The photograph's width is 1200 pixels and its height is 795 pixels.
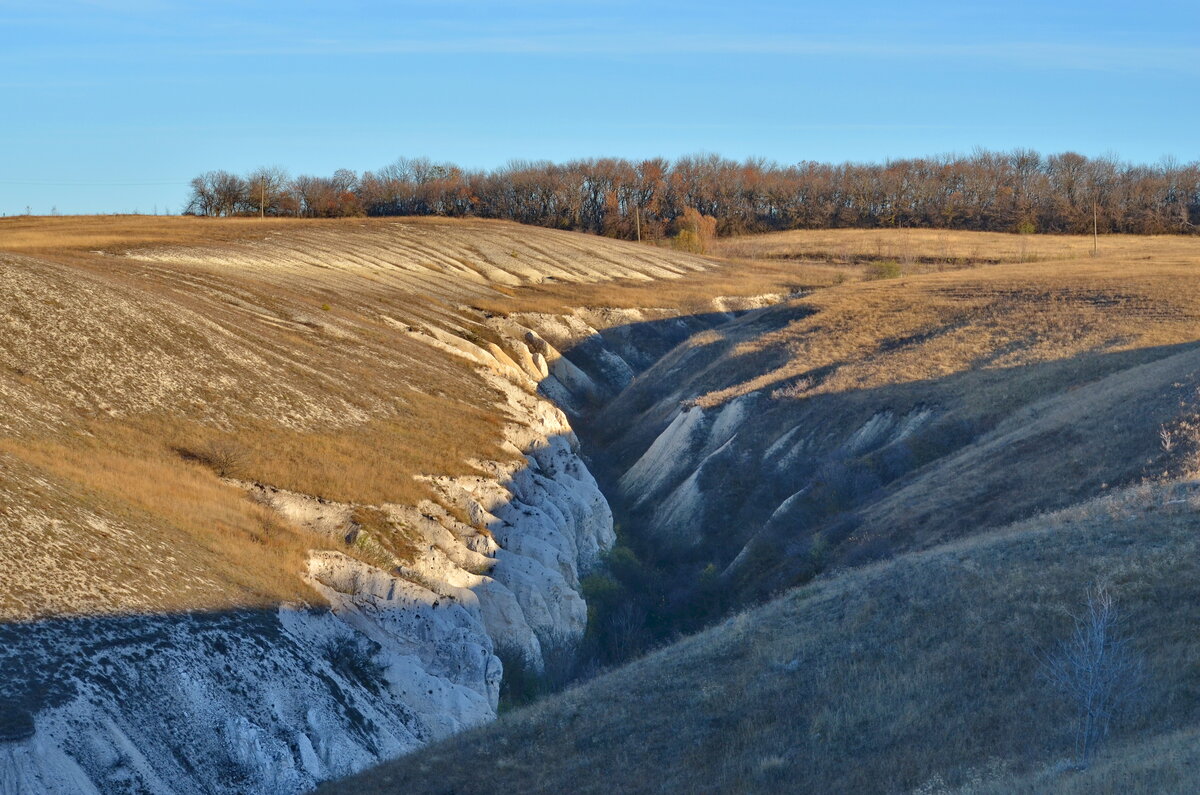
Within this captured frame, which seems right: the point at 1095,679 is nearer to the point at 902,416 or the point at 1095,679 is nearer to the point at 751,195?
the point at 902,416

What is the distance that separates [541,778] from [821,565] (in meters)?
17.9

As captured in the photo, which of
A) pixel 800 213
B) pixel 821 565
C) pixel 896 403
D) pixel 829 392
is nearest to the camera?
pixel 821 565

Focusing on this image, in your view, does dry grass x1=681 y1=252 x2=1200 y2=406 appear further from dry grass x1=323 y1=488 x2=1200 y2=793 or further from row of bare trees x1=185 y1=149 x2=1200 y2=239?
row of bare trees x1=185 y1=149 x2=1200 y2=239

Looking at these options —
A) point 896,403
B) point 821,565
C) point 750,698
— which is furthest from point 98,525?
point 896,403

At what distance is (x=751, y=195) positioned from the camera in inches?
6860

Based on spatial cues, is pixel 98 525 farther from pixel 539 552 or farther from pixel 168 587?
pixel 539 552

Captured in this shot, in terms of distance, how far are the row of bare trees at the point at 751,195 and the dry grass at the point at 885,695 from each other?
13880cm

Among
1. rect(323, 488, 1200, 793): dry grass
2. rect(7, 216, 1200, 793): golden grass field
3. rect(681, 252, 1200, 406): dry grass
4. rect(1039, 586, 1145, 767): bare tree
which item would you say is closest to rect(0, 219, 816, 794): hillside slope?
rect(7, 216, 1200, 793): golden grass field

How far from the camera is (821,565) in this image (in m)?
33.4

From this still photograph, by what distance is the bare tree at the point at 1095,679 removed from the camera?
13.9m

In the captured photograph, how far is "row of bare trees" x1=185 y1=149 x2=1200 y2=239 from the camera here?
15412 cm

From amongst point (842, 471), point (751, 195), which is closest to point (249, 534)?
point (842, 471)

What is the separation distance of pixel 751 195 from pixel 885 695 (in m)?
162

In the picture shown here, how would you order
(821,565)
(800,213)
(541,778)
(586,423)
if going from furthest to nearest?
(800,213) → (586,423) → (821,565) → (541,778)
